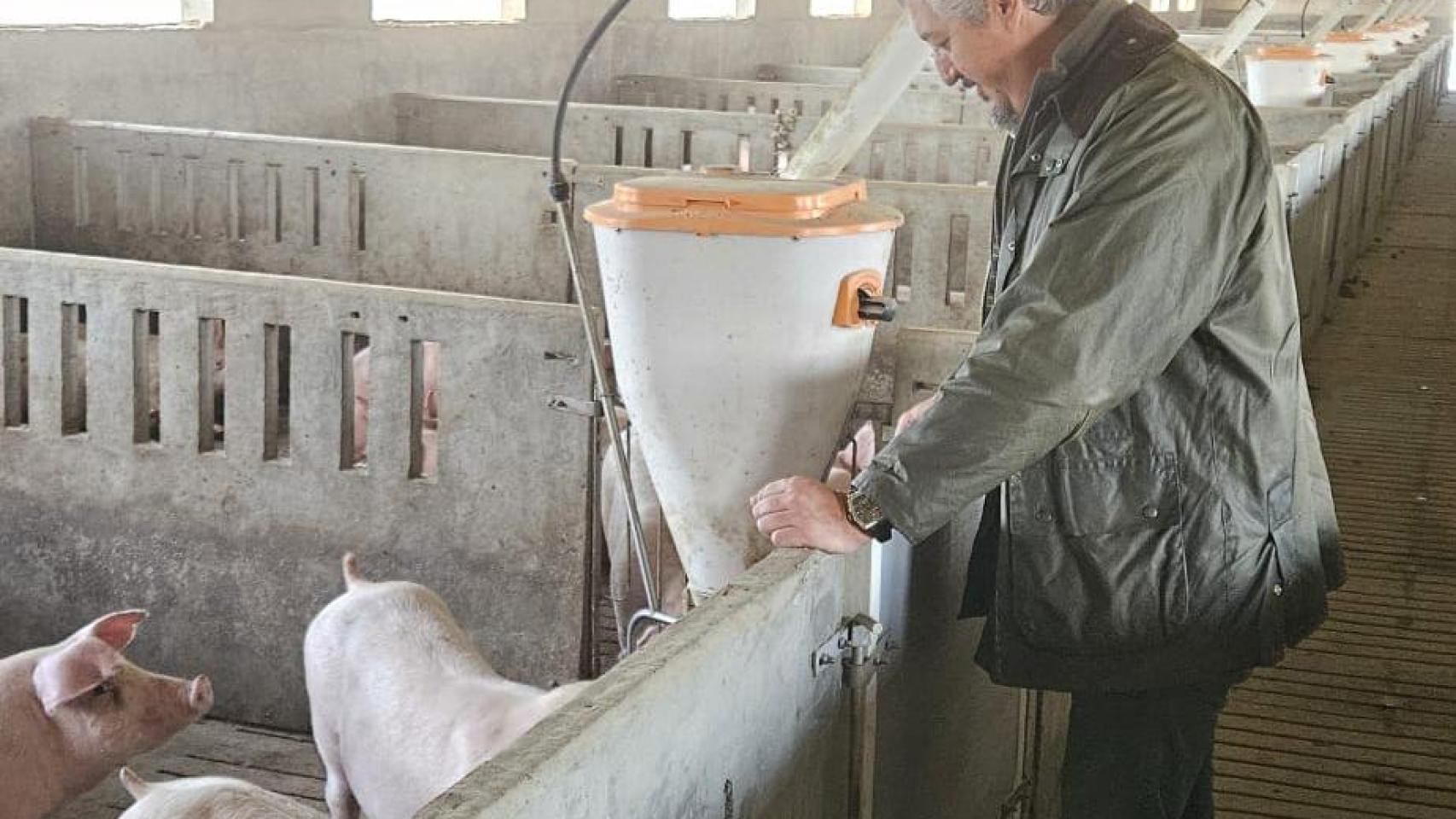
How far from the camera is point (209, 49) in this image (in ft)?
30.3

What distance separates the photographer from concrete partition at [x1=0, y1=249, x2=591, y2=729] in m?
4.92

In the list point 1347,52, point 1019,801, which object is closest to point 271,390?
point 1019,801

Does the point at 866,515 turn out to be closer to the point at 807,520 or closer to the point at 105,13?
the point at 807,520

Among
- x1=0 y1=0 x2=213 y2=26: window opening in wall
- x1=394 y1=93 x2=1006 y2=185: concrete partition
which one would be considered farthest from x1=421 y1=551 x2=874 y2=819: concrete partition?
x1=0 y1=0 x2=213 y2=26: window opening in wall

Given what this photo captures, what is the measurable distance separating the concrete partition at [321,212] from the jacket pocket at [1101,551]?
4533 millimetres

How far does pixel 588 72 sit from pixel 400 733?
32.9 ft

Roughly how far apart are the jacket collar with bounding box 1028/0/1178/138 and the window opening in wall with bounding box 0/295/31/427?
12.4 feet

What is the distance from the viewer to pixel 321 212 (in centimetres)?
731

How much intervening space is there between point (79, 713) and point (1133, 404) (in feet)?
9.46

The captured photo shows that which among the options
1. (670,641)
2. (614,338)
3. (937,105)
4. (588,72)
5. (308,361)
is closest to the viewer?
(670,641)

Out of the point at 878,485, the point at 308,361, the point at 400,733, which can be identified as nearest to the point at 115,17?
the point at 308,361

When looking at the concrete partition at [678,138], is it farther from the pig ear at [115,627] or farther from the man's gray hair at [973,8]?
the man's gray hair at [973,8]

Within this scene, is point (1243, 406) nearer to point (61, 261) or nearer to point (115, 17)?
point (61, 261)

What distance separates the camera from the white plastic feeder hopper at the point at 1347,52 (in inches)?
721
